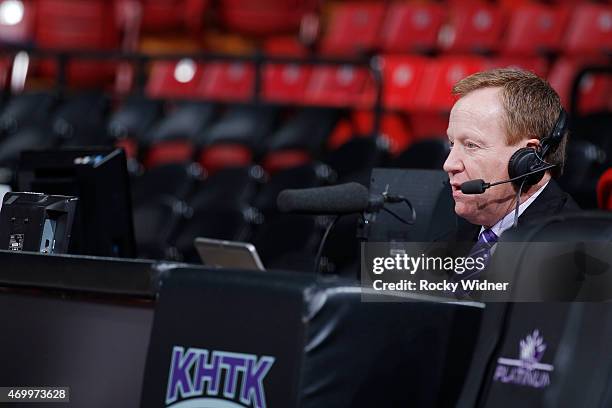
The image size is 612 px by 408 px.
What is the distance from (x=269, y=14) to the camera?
9.87 meters

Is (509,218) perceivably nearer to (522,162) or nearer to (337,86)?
(522,162)

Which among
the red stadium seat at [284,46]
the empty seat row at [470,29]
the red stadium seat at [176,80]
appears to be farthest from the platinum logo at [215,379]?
the red stadium seat at [284,46]

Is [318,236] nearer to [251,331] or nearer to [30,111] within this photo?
[30,111]

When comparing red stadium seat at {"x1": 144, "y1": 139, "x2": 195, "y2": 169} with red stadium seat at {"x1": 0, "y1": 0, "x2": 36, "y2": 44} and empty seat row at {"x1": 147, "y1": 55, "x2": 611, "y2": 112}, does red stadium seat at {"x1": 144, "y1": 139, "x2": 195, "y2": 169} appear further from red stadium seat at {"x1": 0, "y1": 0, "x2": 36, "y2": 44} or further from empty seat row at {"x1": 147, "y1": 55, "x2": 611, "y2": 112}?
red stadium seat at {"x1": 0, "y1": 0, "x2": 36, "y2": 44}

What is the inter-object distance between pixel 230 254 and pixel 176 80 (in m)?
6.55

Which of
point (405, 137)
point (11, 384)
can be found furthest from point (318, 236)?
point (11, 384)

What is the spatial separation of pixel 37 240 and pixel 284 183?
3416mm

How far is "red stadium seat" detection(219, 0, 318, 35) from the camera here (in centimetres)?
984

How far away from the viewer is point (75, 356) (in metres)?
2.08

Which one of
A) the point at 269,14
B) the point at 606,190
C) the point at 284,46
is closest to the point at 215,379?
the point at 606,190

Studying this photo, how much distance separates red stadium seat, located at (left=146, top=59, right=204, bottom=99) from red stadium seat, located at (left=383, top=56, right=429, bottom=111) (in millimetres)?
1535

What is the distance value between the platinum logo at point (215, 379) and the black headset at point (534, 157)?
751 millimetres

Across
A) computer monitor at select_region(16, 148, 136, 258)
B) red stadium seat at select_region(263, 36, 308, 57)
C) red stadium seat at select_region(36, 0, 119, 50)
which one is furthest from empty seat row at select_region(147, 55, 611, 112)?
computer monitor at select_region(16, 148, 136, 258)

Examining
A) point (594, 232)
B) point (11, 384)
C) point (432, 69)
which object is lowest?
point (11, 384)
